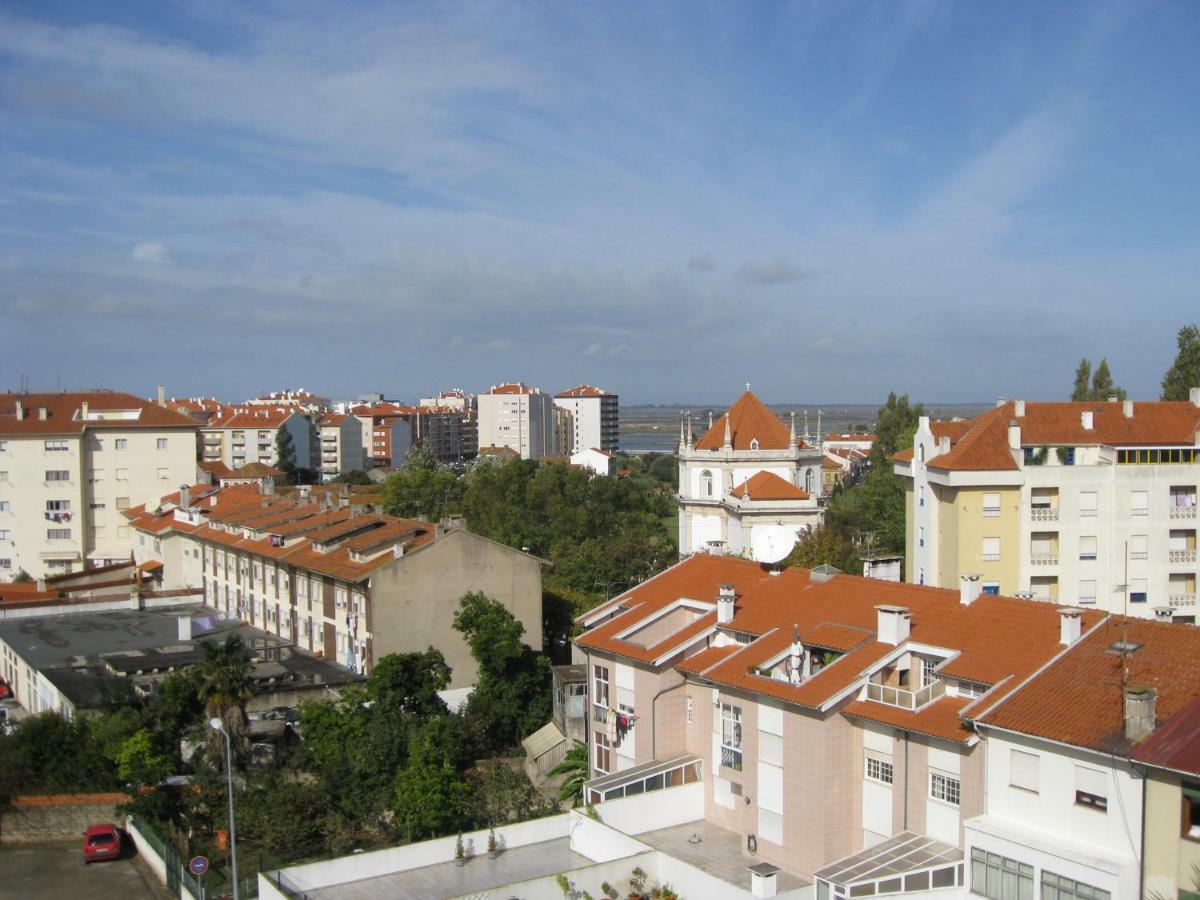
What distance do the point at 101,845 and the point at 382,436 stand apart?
469 feet

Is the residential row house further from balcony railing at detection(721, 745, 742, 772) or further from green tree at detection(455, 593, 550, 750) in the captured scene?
green tree at detection(455, 593, 550, 750)

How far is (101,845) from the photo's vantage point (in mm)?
26453

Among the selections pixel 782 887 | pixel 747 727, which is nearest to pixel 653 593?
pixel 747 727

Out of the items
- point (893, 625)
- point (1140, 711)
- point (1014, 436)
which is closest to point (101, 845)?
point (893, 625)

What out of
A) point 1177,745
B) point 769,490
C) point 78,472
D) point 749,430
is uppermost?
point 749,430

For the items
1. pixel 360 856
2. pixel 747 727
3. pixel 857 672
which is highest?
pixel 857 672

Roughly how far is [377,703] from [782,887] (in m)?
13.9

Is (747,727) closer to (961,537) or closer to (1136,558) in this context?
(961,537)

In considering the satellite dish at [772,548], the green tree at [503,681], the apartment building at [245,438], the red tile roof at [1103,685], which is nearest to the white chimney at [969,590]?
the red tile roof at [1103,685]

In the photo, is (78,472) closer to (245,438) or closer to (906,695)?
(245,438)

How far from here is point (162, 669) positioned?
38.3 m

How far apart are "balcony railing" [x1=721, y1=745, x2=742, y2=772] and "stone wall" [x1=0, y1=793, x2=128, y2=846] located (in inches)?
569

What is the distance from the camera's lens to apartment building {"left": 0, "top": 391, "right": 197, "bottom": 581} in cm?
7431

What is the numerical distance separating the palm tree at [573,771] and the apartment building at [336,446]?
4844 inches
